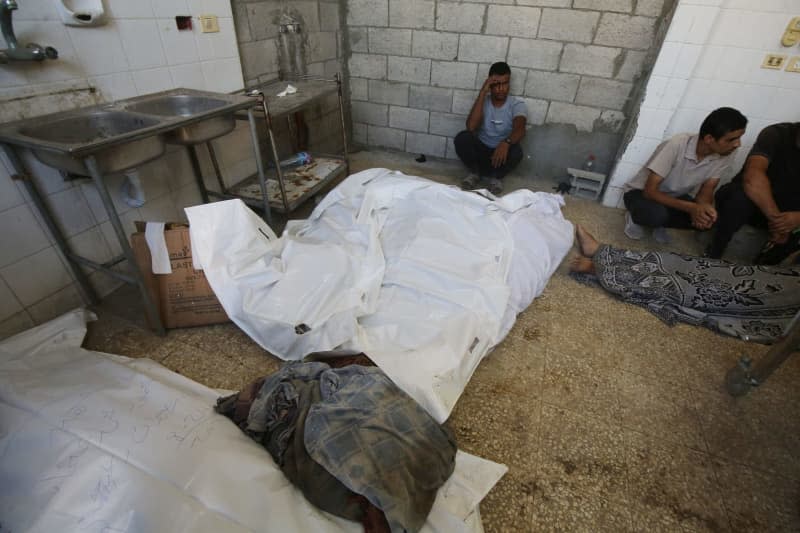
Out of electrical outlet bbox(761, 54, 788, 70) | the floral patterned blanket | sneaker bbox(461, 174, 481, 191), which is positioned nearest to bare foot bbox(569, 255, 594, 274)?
Result: the floral patterned blanket

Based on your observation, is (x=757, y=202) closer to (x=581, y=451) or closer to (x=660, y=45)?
(x=660, y=45)

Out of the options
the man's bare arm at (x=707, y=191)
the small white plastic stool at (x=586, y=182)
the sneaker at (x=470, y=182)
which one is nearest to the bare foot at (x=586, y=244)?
the man's bare arm at (x=707, y=191)

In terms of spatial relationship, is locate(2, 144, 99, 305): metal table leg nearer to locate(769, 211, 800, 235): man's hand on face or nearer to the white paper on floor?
the white paper on floor

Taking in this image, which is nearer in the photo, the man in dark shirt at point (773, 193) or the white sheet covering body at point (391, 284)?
the white sheet covering body at point (391, 284)

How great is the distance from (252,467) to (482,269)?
1.06 metres

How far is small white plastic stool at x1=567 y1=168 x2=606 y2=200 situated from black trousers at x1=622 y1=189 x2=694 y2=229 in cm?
47

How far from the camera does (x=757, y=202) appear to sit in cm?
199

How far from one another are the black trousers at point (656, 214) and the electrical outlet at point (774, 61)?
2.74 feet

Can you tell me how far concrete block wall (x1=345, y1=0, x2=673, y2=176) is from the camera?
2.53m

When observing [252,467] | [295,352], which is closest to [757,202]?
[295,352]

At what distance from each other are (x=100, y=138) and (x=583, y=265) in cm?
222

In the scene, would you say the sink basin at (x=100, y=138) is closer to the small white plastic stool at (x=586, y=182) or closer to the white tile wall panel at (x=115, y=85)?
→ the white tile wall panel at (x=115, y=85)

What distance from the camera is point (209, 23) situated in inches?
75.1

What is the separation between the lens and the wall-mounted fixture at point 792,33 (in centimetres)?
204
